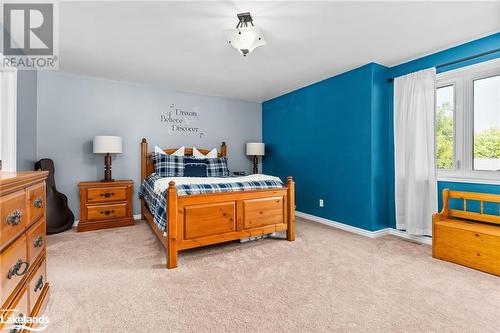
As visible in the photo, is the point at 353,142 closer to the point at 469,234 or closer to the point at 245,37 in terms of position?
the point at 469,234

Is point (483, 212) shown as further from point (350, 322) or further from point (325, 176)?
point (350, 322)

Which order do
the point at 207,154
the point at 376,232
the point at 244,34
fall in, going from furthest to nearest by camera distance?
the point at 207,154 → the point at 376,232 → the point at 244,34

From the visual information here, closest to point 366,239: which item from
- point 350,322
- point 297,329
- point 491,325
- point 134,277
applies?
point 491,325

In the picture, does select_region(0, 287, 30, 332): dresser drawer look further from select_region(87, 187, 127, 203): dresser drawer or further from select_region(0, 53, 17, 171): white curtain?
select_region(87, 187, 127, 203): dresser drawer

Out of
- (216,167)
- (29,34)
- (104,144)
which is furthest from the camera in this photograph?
(216,167)

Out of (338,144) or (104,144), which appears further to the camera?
(338,144)

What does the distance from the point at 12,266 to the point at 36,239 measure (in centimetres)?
41

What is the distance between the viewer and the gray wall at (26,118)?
2646 mm

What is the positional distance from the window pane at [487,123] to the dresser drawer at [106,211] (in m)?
4.59

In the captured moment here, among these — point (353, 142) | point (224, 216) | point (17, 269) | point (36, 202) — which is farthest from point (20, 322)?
point (353, 142)

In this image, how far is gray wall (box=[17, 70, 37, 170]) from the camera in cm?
265

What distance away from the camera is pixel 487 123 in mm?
2594

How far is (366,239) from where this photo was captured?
3078 millimetres

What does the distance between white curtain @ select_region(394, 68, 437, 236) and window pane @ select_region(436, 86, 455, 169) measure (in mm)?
212
